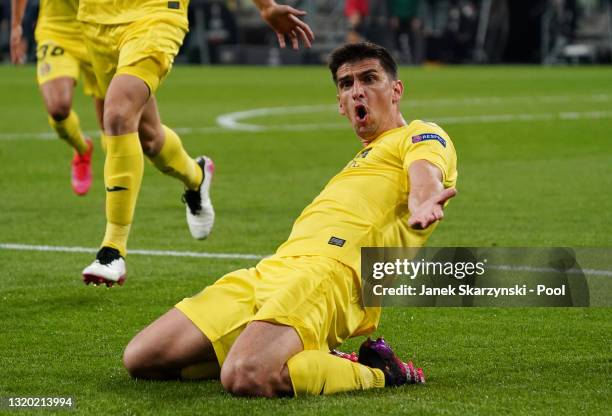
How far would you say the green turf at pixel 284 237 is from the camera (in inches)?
212

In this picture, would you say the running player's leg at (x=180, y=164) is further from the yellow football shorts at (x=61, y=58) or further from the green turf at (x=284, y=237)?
the yellow football shorts at (x=61, y=58)

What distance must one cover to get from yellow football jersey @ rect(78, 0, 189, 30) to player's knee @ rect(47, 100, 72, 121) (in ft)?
7.52

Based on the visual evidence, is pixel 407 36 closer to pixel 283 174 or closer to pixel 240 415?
pixel 283 174

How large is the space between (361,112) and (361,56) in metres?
0.24

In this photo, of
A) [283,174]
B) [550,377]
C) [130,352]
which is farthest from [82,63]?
[550,377]

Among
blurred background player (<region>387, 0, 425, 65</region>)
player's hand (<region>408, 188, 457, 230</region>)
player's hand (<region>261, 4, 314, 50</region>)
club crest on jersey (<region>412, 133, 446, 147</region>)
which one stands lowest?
blurred background player (<region>387, 0, 425, 65</region>)

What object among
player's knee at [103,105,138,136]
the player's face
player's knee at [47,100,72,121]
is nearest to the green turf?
player's knee at [47,100,72,121]

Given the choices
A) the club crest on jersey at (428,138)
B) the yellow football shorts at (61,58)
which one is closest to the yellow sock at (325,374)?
the club crest on jersey at (428,138)

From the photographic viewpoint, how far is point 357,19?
123 feet

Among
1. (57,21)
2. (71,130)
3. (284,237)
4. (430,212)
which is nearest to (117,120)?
(284,237)

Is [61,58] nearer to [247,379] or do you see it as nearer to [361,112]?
[361,112]

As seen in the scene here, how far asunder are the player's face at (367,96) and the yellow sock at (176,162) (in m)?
2.82

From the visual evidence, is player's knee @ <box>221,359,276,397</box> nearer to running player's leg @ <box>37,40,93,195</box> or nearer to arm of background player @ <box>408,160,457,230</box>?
arm of background player @ <box>408,160,457,230</box>

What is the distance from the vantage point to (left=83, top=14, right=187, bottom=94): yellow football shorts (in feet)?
25.2
